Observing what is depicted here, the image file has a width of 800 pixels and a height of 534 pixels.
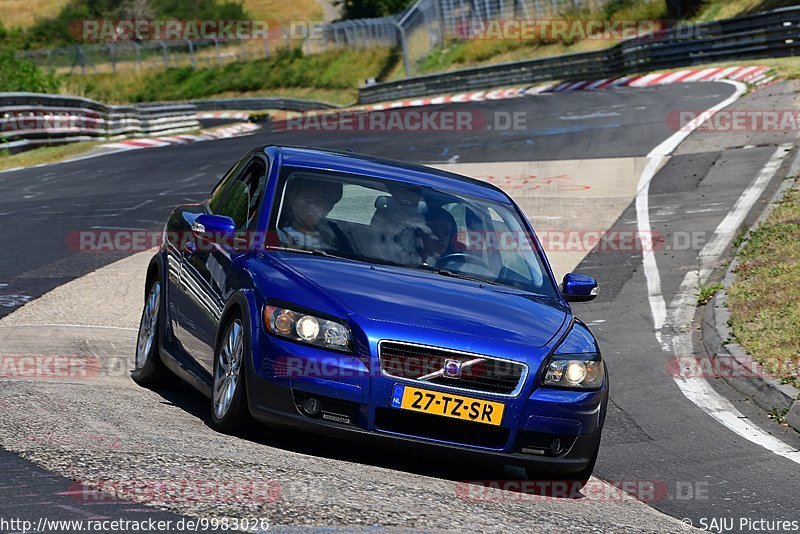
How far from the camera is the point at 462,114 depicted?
31.9 meters

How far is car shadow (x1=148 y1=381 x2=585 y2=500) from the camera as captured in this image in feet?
21.3

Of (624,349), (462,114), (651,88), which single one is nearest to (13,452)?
(624,349)

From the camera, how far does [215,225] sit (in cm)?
724

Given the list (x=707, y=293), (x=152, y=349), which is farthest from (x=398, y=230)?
(x=707, y=293)

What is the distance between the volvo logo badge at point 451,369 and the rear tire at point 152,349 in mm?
2559

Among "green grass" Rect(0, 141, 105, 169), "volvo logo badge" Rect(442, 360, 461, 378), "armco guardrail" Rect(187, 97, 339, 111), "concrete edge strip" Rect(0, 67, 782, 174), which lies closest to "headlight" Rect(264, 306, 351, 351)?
"volvo logo badge" Rect(442, 360, 461, 378)

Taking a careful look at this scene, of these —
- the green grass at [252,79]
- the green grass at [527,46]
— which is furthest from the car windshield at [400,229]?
the green grass at [252,79]

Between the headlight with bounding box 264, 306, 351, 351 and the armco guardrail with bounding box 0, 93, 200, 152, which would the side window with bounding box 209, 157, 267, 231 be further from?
the armco guardrail with bounding box 0, 93, 200, 152

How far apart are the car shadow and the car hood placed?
2.10 ft

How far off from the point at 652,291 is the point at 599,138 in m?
11.7

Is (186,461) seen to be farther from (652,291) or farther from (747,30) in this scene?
(747,30)

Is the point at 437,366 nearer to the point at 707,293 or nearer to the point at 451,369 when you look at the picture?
the point at 451,369

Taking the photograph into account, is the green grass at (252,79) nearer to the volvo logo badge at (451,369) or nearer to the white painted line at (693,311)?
the white painted line at (693,311)

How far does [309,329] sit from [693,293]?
25.4 feet
